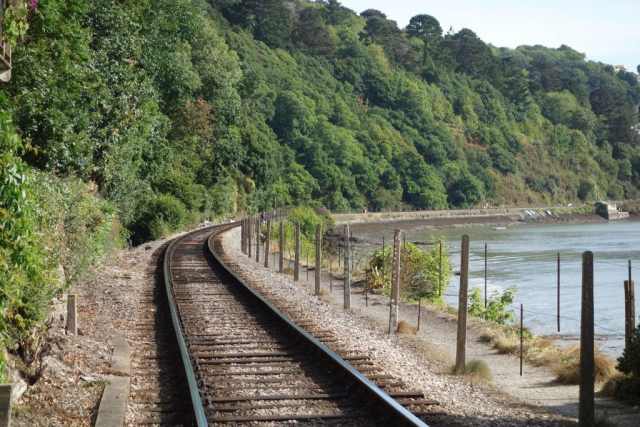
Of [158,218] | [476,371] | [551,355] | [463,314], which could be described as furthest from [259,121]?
[476,371]

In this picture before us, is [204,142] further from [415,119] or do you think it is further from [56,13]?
[415,119]

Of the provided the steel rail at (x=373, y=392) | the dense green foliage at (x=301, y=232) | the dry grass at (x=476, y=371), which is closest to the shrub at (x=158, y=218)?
the dense green foliage at (x=301, y=232)

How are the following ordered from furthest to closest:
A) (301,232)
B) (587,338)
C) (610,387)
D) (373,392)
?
(301,232) < (610,387) < (587,338) < (373,392)

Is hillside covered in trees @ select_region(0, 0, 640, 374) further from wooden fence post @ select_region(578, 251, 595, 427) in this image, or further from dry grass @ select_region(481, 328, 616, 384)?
dry grass @ select_region(481, 328, 616, 384)

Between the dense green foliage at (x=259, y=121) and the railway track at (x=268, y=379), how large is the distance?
7.24 m

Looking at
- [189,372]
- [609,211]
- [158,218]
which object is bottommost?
[609,211]

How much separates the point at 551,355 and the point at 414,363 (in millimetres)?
2816

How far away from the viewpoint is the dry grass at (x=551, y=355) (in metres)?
11.4

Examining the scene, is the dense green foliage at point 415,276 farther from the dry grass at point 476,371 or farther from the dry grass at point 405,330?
the dry grass at point 476,371

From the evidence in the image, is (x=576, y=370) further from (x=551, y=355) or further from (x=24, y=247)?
(x=24, y=247)

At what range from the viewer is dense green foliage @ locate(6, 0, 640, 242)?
66.1 feet

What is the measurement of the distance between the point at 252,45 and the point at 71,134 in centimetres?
13032

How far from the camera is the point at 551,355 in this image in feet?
42.5

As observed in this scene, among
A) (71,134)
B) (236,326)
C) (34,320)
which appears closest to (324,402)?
(34,320)
